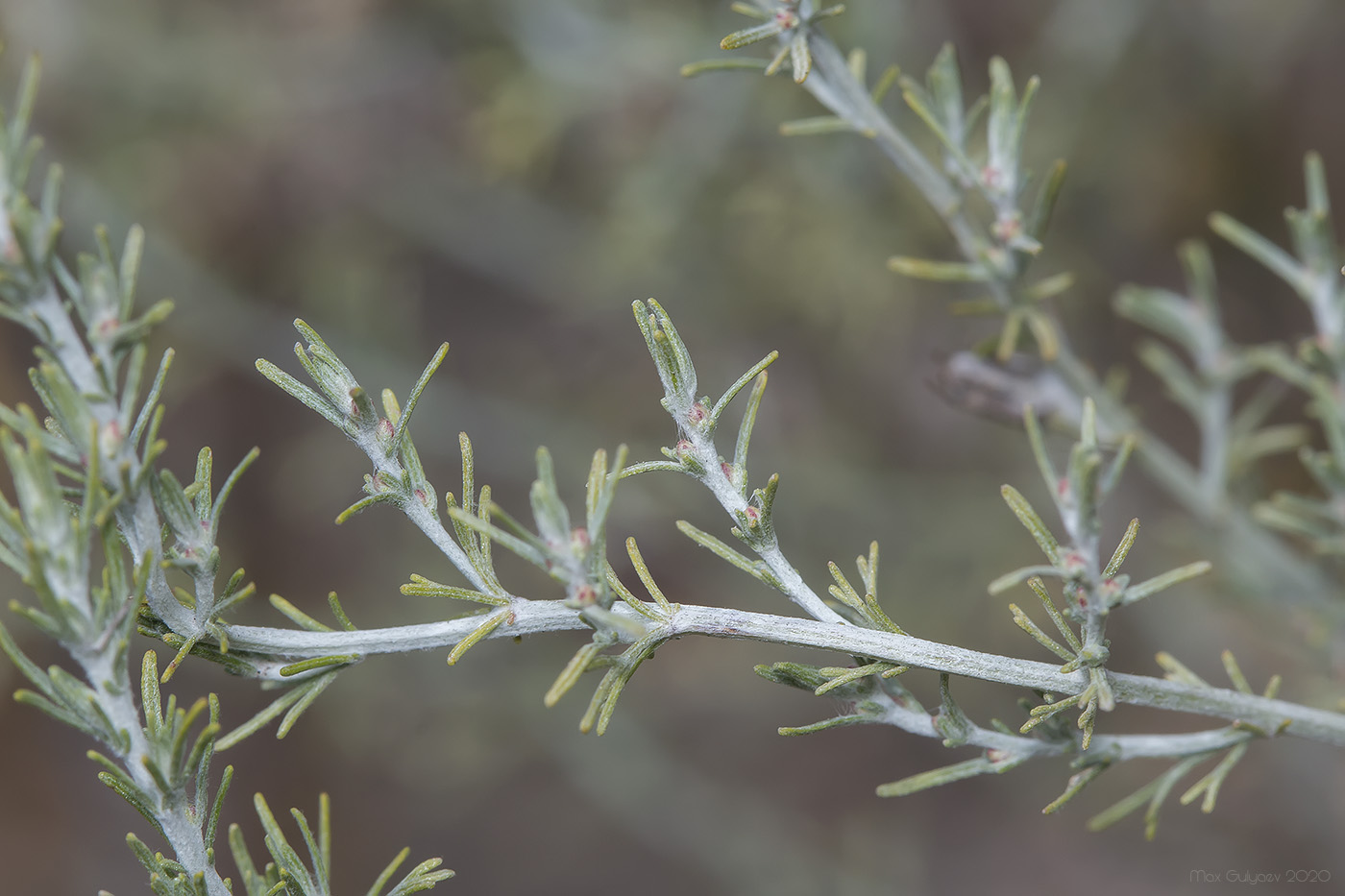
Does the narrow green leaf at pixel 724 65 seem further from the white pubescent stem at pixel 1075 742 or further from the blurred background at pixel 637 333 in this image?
the blurred background at pixel 637 333

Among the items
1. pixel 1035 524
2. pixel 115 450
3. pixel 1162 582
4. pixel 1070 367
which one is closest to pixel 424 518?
pixel 115 450

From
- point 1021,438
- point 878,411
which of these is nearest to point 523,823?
point 878,411

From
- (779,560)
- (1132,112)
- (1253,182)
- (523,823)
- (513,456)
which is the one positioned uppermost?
(1132,112)

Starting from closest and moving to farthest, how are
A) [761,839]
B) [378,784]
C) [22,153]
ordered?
[22,153]
[761,839]
[378,784]

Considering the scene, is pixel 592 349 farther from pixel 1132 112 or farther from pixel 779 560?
pixel 779 560

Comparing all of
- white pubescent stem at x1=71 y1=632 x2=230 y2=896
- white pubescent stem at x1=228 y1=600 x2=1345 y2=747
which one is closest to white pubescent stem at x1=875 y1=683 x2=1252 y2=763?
white pubescent stem at x1=228 y1=600 x2=1345 y2=747

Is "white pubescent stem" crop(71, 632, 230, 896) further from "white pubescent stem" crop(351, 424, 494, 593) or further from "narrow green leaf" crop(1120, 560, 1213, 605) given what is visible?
"narrow green leaf" crop(1120, 560, 1213, 605)

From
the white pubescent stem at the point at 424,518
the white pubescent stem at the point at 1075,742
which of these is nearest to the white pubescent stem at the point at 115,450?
the white pubescent stem at the point at 424,518
